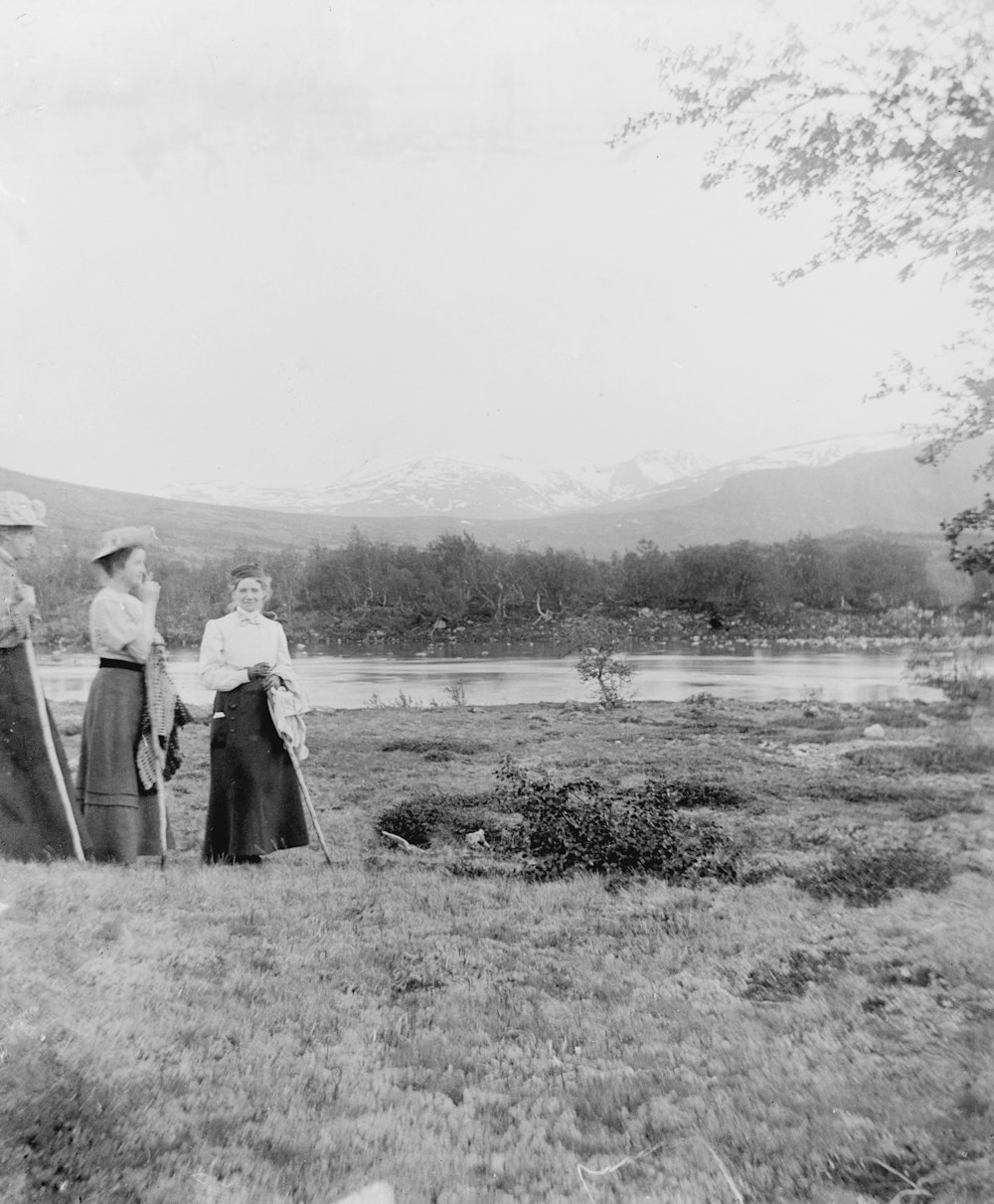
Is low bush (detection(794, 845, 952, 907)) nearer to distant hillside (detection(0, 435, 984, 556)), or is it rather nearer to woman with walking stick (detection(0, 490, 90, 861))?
distant hillside (detection(0, 435, 984, 556))

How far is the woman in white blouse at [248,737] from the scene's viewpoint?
375 cm

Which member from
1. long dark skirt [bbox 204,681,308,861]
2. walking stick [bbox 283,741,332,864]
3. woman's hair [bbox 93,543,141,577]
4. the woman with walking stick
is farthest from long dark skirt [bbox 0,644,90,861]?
walking stick [bbox 283,741,332,864]

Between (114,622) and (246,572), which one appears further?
(114,622)

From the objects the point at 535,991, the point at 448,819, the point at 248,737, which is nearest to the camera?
the point at 535,991

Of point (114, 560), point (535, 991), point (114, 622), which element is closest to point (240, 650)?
point (114, 622)

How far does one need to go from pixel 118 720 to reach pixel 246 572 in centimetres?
101

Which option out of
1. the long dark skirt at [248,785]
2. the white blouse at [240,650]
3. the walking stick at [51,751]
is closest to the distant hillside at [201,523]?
the white blouse at [240,650]

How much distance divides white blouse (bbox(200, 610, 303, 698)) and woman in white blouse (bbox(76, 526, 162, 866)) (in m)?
0.28

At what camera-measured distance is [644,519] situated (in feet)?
12.1

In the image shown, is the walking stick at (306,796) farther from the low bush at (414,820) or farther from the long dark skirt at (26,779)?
the long dark skirt at (26,779)

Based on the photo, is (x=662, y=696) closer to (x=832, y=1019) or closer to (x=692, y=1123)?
(x=832, y=1019)

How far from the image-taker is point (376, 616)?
3629 millimetres

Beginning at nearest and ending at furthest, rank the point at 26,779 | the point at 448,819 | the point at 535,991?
1. the point at 535,991
2. the point at 448,819
3. the point at 26,779

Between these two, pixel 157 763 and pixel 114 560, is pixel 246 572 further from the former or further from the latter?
pixel 157 763
